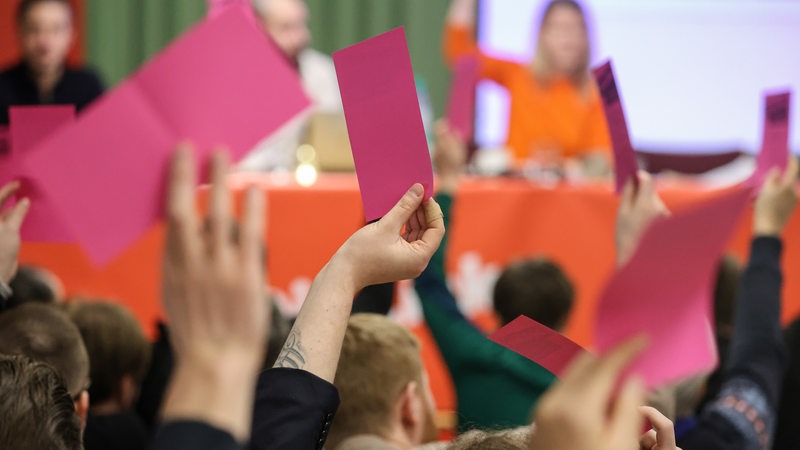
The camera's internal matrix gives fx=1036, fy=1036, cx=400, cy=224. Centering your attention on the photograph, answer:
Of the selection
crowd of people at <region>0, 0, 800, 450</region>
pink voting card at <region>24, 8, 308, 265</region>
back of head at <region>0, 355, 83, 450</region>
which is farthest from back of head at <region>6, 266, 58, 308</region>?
pink voting card at <region>24, 8, 308, 265</region>

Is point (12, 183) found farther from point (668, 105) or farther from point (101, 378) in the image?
point (668, 105)

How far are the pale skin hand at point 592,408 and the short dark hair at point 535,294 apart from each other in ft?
4.48

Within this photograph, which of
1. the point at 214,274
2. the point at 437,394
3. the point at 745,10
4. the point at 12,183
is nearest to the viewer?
the point at 214,274

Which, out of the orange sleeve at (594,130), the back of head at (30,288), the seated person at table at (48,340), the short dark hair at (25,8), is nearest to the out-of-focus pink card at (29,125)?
the seated person at table at (48,340)

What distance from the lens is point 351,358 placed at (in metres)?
1.36

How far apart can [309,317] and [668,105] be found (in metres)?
4.71

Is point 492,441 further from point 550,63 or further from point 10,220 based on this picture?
point 550,63

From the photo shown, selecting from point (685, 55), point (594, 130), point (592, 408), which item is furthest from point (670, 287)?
point (685, 55)

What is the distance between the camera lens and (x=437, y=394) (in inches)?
108

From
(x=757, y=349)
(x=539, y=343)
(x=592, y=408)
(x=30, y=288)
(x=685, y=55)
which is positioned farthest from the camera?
(x=685, y=55)

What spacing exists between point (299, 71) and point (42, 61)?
3.33 ft

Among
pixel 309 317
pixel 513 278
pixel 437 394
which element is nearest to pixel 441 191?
pixel 513 278

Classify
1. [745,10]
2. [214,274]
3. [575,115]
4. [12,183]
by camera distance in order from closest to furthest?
1. [214,274]
2. [12,183]
3. [575,115]
4. [745,10]

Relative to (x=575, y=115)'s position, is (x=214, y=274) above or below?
above
